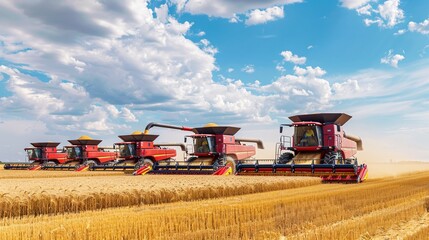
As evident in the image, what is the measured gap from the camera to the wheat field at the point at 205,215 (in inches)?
269

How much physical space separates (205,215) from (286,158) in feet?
50.7

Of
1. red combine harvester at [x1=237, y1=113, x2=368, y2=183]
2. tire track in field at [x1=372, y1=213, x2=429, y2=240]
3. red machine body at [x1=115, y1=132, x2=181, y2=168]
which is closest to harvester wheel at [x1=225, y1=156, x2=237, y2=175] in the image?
red combine harvester at [x1=237, y1=113, x2=368, y2=183]

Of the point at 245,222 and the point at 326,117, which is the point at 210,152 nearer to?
the point at 326,117

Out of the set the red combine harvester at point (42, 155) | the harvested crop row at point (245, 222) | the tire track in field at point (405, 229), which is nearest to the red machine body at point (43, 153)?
the red combine harvester at point (42, 155)

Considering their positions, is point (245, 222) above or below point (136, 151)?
below

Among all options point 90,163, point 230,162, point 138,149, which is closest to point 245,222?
point 230,162

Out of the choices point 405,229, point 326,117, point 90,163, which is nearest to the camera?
point 405,229

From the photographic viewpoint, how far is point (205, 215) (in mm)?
8164

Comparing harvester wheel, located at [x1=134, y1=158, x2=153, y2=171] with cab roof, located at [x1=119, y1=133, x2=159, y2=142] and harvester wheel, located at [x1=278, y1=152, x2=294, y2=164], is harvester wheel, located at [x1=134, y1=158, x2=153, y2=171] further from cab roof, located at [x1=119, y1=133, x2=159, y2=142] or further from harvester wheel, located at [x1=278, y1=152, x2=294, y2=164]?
harvester wheel, located at [x1=278, y1=152, x2=294, y2=164]

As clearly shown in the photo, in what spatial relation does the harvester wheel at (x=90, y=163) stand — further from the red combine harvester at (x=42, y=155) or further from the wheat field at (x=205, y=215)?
the wheat field at (x=205, y=215)

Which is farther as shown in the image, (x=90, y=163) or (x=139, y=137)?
(x=90, y=163)

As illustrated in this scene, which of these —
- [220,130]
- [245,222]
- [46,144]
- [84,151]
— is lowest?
[245,222]

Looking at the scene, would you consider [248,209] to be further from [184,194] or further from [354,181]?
[354,181]

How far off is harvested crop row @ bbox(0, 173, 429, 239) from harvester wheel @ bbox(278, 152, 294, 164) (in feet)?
37.5
